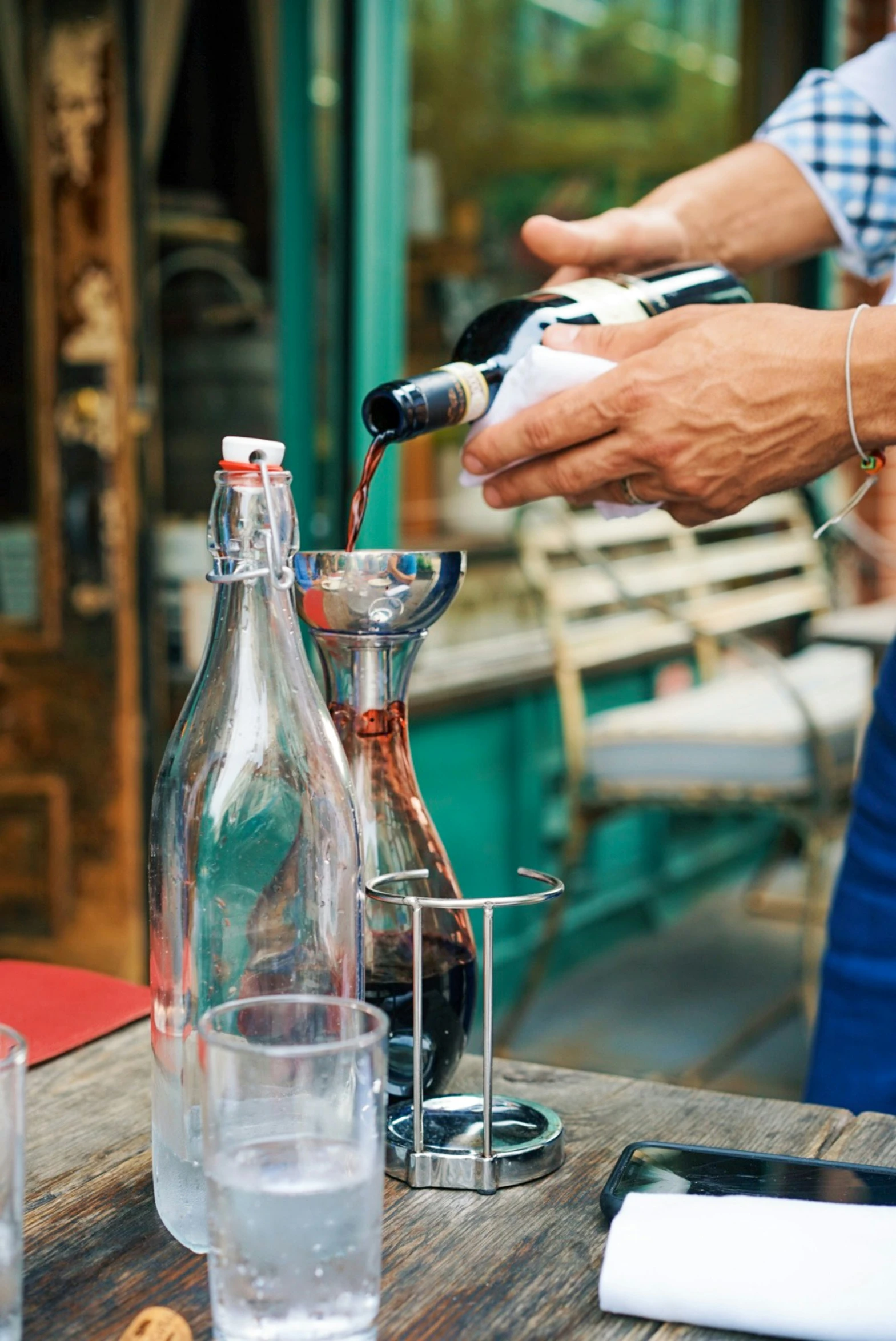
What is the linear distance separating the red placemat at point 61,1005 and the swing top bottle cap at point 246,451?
42 centimetres

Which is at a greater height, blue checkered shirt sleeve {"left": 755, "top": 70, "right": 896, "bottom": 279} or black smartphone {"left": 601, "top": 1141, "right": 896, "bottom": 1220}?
blue checkered shirt sleeve {"left": 755, "top": 70, "right": 896, "bottom": 279}

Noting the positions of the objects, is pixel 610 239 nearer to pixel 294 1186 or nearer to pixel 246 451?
pixel 246 451

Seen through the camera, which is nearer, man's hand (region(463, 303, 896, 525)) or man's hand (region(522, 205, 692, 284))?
man's hand (region(463, 303, 896, 525))

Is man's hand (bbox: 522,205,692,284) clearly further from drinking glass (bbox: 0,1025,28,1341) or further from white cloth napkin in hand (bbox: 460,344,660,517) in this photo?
drinking glass (bbox: 0,1025,28,1341)

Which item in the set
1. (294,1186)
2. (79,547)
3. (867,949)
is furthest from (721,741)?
(294,1186)

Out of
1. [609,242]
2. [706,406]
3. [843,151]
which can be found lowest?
[706,406]

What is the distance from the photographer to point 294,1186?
543 millimetres

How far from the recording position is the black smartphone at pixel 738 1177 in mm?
687

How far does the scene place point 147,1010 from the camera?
96cm

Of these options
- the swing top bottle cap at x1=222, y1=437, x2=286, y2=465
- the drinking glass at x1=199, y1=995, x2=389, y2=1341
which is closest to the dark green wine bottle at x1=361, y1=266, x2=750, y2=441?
the swing top bottle cap at x1=222, y1=437, x2=286, y2=465

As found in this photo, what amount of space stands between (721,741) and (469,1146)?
2.05m

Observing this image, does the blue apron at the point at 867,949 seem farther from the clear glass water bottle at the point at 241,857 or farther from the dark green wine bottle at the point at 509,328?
the clear glass water bottle at the point at 241,857

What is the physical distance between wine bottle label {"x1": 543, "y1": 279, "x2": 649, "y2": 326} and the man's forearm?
0.27 meters

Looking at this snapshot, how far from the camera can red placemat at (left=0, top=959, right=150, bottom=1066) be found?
92cm
